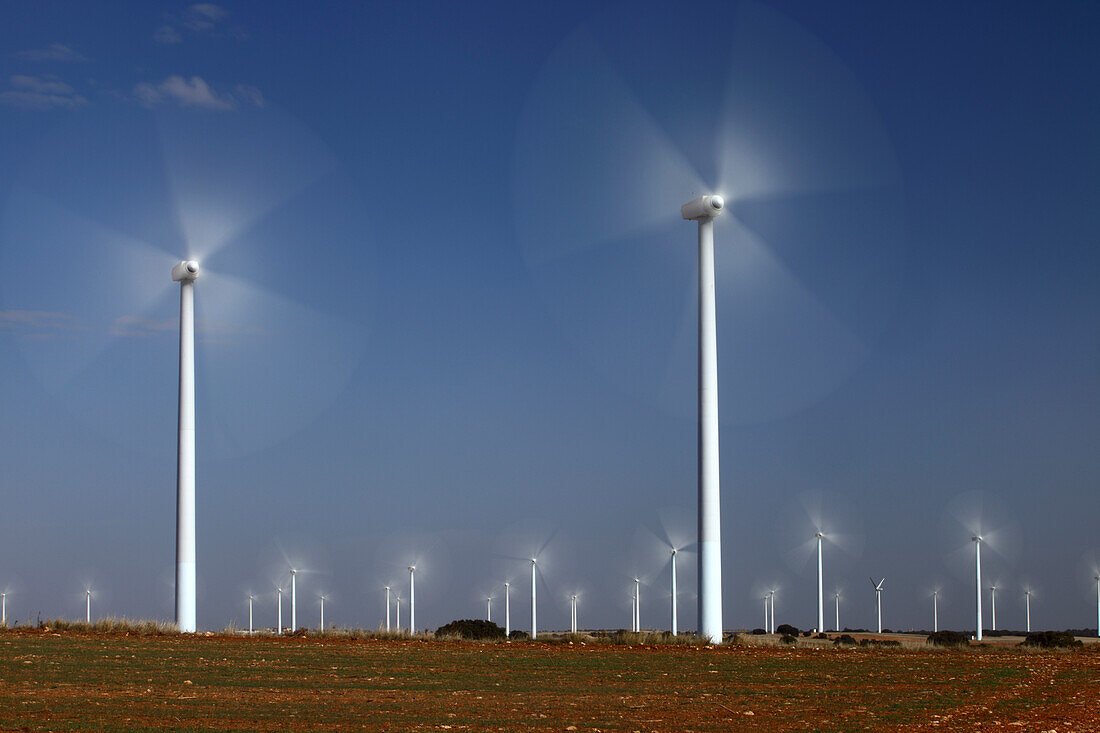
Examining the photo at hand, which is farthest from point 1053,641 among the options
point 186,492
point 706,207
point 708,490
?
point 186,492

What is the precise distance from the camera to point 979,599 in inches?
4080

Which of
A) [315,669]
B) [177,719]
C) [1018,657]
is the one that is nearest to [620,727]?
[177,719]

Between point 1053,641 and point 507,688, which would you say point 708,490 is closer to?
point 507,688

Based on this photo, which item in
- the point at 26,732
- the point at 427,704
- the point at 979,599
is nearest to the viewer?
the point at 26,732

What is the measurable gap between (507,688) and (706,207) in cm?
2871

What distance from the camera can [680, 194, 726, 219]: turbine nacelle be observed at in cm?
4891

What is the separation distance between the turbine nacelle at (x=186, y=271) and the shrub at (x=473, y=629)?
787 inches

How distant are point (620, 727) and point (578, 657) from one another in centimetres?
1474

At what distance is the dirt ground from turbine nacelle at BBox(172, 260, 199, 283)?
2166 centimetres

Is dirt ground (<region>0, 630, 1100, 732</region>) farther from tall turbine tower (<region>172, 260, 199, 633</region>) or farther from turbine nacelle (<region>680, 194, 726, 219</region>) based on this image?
turbine nacelle (<region>680, 194, 726, 219</region>)

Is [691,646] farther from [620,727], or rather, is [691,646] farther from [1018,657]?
[620,727]

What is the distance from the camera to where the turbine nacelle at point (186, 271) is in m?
54.7

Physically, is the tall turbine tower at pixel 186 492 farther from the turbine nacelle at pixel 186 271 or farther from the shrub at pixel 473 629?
the shrub at pixel 473 629

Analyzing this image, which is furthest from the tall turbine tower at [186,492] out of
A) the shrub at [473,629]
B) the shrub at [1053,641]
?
the shrub at [1053,641]
